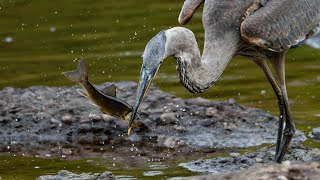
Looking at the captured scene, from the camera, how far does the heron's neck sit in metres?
8.99

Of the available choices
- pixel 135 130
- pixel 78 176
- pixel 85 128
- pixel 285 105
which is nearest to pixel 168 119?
pixel 135 130

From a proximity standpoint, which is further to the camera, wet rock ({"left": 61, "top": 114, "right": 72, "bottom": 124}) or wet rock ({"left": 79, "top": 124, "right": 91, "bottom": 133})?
wet rock ({"left": 61, "top": 114, "right": 72, "bottom": 124})

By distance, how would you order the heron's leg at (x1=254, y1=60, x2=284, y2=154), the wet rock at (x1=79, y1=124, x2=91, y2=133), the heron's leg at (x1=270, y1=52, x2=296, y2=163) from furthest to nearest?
the wet rock at (x1=79, y1=124, x2=91, y2=133) → the heron's leg at (x1=254, y1=60, x2=284, y2=154) → the heron's leg at (x1=270, y1=52, x2=296, y2=163)

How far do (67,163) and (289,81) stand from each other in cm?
374

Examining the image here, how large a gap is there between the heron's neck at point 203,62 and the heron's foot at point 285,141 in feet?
3.28

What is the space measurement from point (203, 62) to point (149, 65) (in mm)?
1059

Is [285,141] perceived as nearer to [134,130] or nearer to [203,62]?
[203,62]

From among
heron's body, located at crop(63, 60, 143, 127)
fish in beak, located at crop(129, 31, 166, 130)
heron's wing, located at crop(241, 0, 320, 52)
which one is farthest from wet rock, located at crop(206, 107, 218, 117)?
fish in beak, located at crop(129, 31, 166, 130)

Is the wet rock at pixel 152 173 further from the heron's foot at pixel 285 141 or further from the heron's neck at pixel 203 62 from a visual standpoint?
the heron's foot at pixel 285 141

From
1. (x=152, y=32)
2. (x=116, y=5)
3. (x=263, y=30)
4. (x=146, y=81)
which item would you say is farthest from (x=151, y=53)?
(x=116, y=5)

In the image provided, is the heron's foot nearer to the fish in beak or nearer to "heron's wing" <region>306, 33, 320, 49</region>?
the fish in beak

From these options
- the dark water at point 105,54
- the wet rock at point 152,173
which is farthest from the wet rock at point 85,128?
the wet rock at point 152,173

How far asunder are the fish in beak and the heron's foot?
1911 mm

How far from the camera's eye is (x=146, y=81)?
27.5 feet
